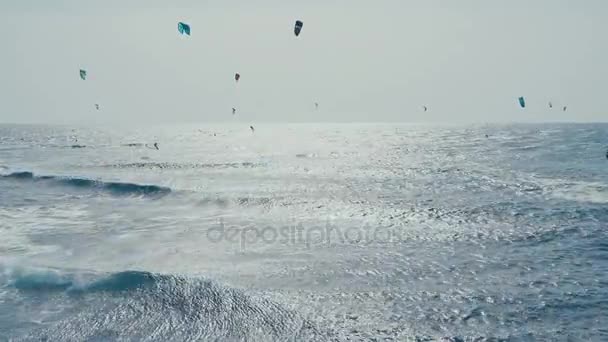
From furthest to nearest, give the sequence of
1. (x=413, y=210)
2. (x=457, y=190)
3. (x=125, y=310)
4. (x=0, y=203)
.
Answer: (x=457, y=190) → (x=0, y=203) → (x=413, y=210) → (x=125, y=310)

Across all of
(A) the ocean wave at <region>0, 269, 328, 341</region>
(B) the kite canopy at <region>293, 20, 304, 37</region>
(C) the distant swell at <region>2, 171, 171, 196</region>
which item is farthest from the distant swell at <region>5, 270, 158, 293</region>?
(C) the distant swell at <region>2, 171, 171, 196</region>

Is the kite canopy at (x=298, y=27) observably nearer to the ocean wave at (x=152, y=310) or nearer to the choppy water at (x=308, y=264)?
the choppy water at (x=308, y=264)

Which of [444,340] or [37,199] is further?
[37,199]

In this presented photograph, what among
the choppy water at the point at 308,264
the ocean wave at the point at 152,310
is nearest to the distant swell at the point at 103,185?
the choppy water at the point at 308,264

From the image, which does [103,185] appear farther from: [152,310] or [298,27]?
[152,310]

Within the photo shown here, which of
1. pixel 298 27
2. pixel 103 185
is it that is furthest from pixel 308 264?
pixel 103 185

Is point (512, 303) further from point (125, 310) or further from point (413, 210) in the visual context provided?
point (413, 210)

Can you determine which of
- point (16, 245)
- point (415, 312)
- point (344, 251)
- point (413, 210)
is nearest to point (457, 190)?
point (413, 210)
